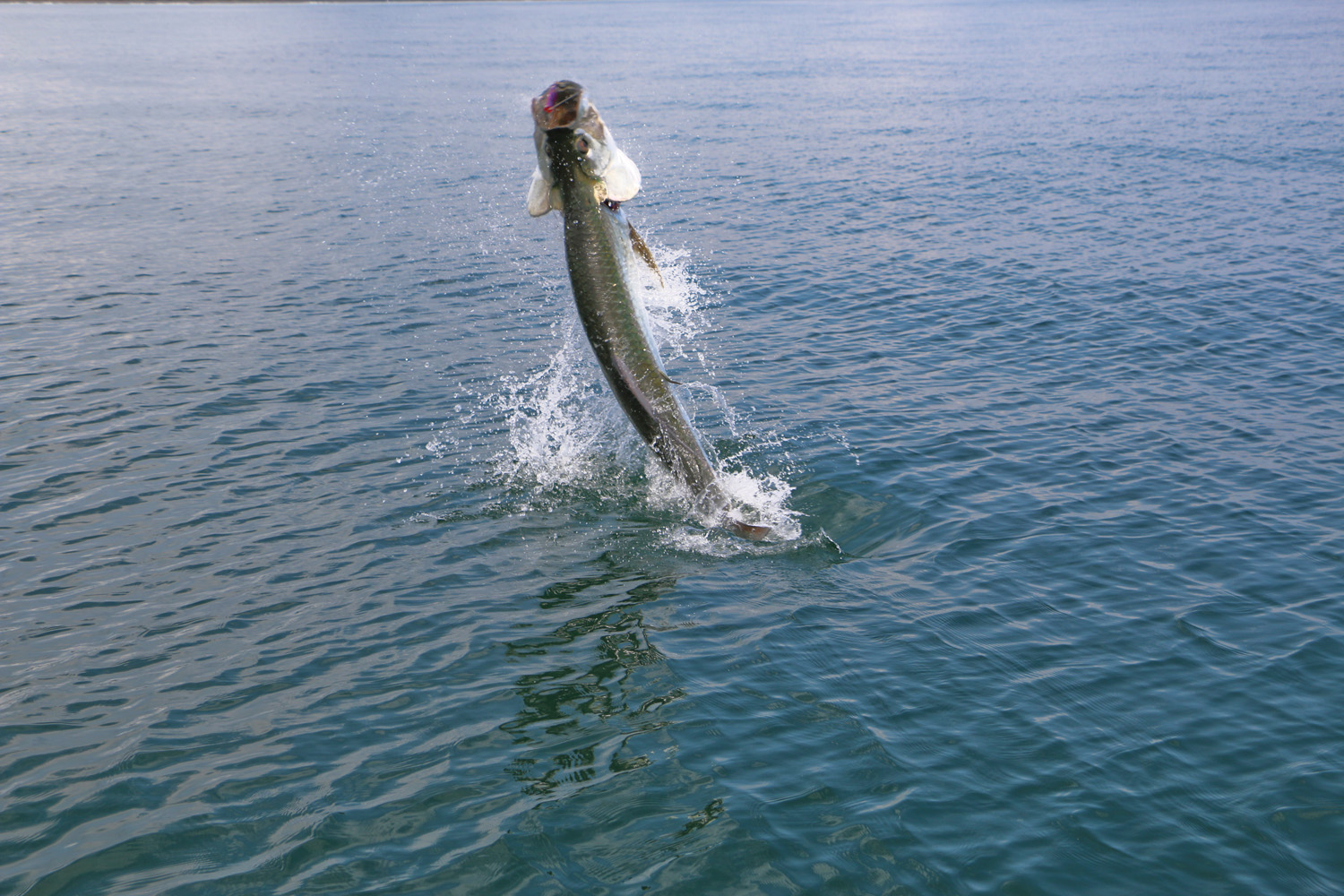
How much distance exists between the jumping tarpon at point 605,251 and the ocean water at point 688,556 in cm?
194

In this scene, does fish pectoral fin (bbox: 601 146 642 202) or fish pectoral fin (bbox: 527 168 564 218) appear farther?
fish pectoral fin (bbox: 527 168 564 218)

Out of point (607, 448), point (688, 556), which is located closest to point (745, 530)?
point (688, 556)

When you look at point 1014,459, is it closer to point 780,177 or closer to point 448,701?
point 448,701

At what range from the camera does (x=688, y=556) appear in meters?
12.4

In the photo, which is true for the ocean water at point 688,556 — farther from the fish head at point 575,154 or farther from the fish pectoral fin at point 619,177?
the fish head at point 575,154

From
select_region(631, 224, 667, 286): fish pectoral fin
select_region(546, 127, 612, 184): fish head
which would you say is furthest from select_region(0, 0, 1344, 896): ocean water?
select_region(546, 127, 612, 184): fish head

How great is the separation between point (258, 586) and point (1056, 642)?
9.27 metres

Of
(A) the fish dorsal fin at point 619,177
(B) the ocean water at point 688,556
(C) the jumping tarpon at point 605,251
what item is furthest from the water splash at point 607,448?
(A) the fish dorsal fin at point 619,177

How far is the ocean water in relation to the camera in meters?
8.03

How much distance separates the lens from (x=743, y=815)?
8.12 m

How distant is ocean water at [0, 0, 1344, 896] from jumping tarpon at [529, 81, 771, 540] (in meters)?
1.94

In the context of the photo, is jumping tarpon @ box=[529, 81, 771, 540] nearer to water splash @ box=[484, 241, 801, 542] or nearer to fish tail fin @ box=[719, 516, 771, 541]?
water splash @ box=[484, 241, 801, 542]

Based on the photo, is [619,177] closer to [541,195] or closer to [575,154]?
[575,154]

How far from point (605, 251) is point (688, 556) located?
4.10 metres
